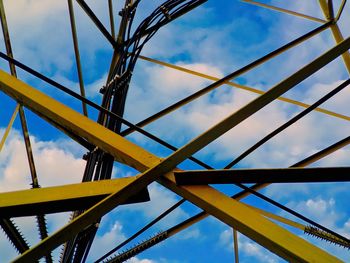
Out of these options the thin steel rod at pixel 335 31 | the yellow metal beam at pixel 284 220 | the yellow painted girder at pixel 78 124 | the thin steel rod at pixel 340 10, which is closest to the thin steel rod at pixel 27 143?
the yellow painted girder at pixel 78 124

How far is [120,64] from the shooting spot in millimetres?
4988

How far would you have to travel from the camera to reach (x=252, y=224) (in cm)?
211

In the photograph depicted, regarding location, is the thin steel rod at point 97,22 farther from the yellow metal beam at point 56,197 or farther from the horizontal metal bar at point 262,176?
the horizontal metal bar at point 262,176

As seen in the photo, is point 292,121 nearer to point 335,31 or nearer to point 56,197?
point 56,197

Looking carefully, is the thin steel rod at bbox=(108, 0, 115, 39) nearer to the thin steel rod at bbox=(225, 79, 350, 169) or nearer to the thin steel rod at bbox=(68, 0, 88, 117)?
the thin steel rod at bbox=(68, 0, 88, 117)

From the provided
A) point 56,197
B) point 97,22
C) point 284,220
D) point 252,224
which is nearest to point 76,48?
point 97,22

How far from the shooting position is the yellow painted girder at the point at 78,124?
2.52 m

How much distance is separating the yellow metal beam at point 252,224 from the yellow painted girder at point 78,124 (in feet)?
0.85

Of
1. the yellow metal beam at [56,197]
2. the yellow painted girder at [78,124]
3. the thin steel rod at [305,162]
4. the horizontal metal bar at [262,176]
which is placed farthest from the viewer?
the thin steel rod at [305,162]

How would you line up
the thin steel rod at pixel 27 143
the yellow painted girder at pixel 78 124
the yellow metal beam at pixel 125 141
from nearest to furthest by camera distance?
1. the yellow metal beam at pixel 125 141
2. the yellow painted girder at pixel 78 124
3. the thin steel rod at pixel 27 143

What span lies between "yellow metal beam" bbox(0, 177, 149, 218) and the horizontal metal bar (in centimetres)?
34

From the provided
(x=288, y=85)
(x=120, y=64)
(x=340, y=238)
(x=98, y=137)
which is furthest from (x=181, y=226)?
(x=288, y=85)

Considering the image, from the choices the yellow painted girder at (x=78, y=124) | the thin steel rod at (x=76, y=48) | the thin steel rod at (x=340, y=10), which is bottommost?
the yellow painted girder at (x=78, y=124)

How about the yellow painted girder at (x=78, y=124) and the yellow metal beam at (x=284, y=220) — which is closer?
the yellow painted girder at (x=78, y=124)
